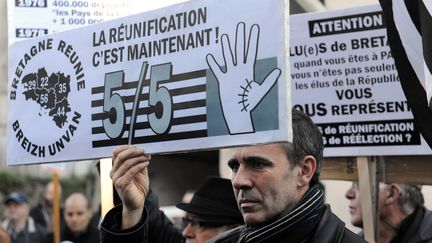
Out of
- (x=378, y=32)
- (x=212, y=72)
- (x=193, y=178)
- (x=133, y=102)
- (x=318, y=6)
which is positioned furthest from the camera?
(x=193, y=178)

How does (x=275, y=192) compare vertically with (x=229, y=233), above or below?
above

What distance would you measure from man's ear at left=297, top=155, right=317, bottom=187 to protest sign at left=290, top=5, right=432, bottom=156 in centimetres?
123

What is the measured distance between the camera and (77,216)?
8.73m

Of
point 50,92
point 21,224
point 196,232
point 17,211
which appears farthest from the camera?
point 17,211

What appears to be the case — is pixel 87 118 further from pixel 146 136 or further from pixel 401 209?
pixel 401 209

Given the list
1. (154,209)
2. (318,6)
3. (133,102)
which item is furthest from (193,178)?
Result: (133,102)

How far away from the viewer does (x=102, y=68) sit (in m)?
3.37

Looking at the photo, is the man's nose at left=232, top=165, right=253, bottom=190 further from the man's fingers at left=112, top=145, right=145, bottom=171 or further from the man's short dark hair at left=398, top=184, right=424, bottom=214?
the man's short dark hair at left=398, top=184, right=424, bottom=214

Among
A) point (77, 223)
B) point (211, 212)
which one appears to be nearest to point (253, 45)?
point (211, 212)

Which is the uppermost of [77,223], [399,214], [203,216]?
[203,216]

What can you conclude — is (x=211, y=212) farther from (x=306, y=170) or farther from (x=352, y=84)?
(x=306, y=170)

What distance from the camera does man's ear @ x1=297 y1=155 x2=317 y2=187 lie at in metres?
3.06

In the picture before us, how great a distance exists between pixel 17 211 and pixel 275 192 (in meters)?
7.57

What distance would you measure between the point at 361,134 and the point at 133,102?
153 cm
